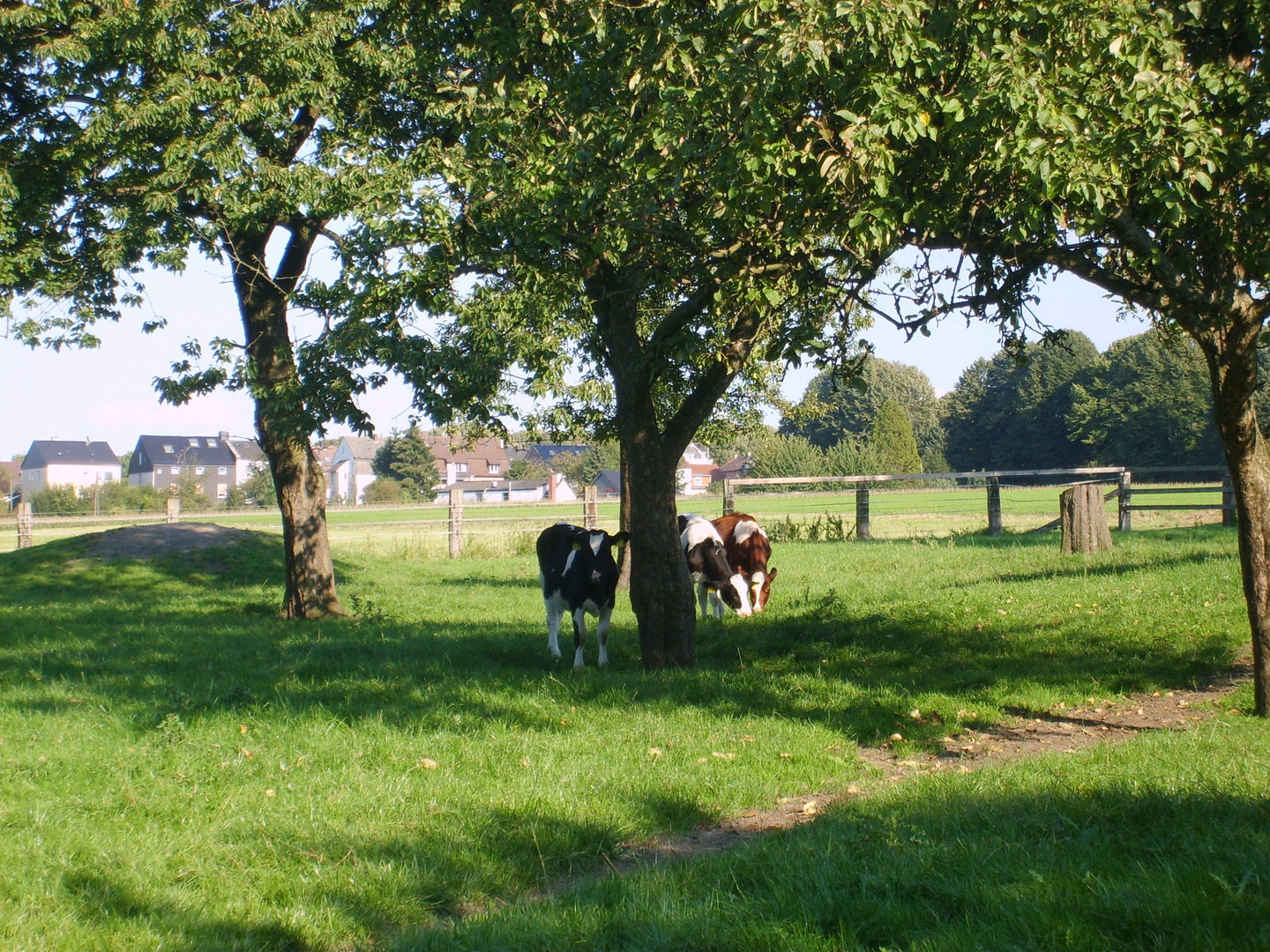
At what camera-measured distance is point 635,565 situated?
10156 millimetres

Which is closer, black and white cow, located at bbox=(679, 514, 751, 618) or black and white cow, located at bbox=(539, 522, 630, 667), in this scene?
black and white cow, located at bbox=(539, 522, 630, 667)

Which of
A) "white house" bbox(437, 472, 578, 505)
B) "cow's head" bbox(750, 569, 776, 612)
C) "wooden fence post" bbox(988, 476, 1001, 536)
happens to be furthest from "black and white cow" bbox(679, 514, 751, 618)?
"white house" bbox(437, 472, 578, 505)

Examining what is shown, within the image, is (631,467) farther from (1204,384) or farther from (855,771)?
(1204,384)

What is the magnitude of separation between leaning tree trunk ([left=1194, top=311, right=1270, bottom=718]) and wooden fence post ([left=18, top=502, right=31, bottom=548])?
104ft

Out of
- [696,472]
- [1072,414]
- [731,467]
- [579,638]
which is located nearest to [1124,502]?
[579,638]

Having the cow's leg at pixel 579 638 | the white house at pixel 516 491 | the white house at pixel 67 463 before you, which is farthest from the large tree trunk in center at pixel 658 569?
the white house at pixel 67 463

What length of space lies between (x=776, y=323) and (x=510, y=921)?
636 centimetres

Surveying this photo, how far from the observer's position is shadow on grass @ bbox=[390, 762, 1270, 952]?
366 centimetres

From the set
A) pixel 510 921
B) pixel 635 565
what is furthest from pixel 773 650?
pixel 510 921

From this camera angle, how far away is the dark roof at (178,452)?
4643 inches

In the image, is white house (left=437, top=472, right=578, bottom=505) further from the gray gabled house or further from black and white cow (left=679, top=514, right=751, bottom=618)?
black and white cow (left=679, top=514, right=751, bottom=618)

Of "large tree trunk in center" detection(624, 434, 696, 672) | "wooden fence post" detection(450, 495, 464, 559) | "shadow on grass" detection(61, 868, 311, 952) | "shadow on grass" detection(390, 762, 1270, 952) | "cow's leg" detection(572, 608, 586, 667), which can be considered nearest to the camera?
"shadow on grass" detection(390, 762, 1270, 952)

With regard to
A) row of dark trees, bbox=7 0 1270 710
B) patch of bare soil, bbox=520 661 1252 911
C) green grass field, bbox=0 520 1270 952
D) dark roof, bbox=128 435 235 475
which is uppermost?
dark roof, bbox=128 435 235 475

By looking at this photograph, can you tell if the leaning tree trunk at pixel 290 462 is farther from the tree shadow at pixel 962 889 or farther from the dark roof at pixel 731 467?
the dark roof at pixel 731 467
